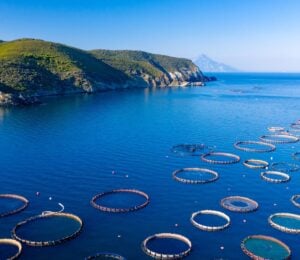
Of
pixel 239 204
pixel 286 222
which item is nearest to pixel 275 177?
pixel 239 204

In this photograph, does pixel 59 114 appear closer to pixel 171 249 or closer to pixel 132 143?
pixel 132 143

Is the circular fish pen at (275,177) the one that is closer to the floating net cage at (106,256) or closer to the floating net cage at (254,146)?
the floating net cage at (254,146)

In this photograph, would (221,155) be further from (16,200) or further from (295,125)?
(295,125)

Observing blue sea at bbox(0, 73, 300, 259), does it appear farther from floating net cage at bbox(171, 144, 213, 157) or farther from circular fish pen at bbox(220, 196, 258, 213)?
floating net cage at bbox(171, 144, 213, 157)

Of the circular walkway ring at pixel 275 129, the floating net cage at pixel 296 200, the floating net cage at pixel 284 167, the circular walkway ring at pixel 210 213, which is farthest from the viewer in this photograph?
the circular walkway ring at pixel 275 129

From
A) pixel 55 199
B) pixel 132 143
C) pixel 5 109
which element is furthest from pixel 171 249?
pixel 5 109

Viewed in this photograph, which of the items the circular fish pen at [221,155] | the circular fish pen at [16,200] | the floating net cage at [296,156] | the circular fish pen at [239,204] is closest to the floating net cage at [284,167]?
the floating net cage at [296,156]

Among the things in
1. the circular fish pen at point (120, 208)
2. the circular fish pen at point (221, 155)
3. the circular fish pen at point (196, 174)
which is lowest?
the circular fish pen at point (120, 208)
